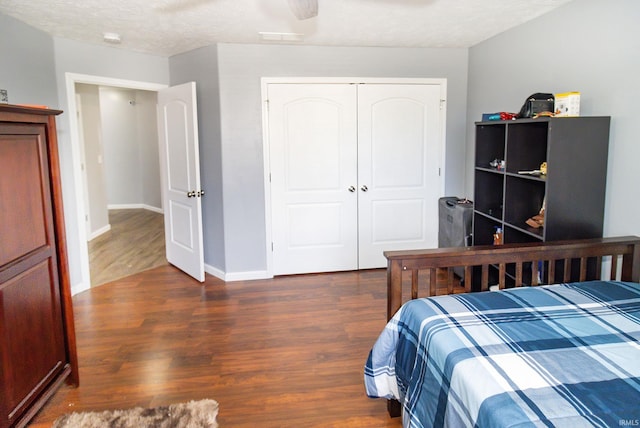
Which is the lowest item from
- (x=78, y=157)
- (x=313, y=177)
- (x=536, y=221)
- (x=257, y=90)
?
A: (x=536, y=221)

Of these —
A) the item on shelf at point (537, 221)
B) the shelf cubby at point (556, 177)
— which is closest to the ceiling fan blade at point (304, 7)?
the shelf cubby at point (556, 177)

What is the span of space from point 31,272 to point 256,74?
274 cm

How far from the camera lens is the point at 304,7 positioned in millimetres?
2117

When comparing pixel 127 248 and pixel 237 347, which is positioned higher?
pixel 127 248

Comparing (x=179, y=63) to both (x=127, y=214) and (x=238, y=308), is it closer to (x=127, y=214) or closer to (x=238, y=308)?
(x=238, y=308)

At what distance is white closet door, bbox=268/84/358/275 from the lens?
14.6 feet

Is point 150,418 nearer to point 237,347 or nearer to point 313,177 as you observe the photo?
point 237,347

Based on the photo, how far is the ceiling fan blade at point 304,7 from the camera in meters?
2.05

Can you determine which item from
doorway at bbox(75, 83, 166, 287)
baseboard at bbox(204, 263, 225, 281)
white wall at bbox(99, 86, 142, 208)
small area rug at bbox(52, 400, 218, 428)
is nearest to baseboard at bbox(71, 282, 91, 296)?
doorway at bbox(75, 83, 166, 287)

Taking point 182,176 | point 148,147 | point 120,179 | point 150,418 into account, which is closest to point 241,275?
point 182,176

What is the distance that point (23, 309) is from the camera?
87.5 inches

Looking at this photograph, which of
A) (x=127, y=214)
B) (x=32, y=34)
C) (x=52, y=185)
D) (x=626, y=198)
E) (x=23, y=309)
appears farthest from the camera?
(x=127, y=214)

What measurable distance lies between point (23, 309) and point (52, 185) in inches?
26.5

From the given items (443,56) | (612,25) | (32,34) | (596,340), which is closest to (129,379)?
(596,340)
